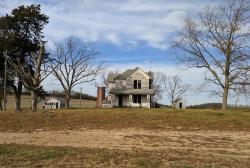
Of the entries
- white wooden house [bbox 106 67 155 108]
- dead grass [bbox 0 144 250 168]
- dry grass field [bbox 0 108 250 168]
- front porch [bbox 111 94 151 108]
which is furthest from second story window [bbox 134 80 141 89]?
dead grass [bbox 0 144 250 168]

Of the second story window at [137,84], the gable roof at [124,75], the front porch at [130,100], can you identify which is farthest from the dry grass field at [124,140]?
the gable roof at [124,75]

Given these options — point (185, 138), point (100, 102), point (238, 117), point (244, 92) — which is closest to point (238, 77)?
point (244, 92)

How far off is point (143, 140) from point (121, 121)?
33.0 feet

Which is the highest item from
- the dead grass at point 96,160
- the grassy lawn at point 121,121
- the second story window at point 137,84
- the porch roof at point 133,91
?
the second story window at point 137,84

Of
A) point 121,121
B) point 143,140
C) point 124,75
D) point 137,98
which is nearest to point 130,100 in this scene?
point 137,98

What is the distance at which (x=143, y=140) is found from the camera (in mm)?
24359

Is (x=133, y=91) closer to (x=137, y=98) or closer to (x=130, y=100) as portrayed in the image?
(x=137, y=98)

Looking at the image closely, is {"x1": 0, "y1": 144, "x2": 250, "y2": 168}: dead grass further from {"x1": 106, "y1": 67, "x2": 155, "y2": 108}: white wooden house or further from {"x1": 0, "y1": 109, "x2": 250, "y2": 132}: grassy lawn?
{"x1": 106, "y1": 67, "x2": 155, "y2": 108}: white wooden house

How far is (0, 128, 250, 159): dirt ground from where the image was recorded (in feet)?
69.1

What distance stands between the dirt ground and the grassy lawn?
236 centimetres

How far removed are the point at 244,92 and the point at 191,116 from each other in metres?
19.1

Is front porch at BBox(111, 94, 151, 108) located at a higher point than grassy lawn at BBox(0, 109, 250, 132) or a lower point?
higher

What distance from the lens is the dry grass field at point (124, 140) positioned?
48.5 feet

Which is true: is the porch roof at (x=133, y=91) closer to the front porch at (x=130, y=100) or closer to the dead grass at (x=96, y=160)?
the front porch at (x=130, y=100)
